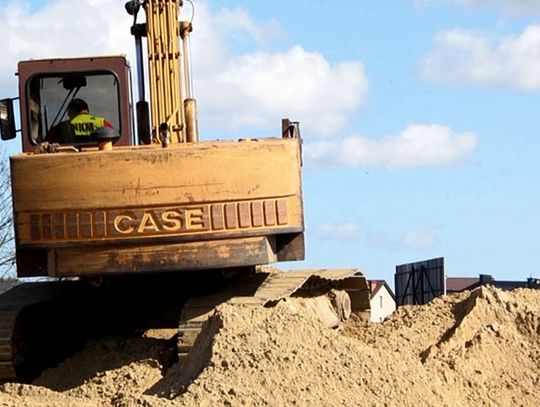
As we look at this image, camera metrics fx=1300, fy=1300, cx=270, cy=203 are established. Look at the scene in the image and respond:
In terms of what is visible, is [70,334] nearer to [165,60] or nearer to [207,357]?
[165,60]

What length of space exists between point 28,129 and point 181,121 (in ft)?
4.50

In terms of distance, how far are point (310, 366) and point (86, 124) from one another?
3948 mm

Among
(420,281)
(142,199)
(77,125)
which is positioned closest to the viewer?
(142,199)

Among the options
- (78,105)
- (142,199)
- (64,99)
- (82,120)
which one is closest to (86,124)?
(82,120)

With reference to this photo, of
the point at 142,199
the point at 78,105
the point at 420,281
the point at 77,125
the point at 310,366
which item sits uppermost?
the point at 78,105

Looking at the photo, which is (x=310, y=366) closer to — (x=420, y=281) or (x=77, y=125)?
(x=77, y=125)

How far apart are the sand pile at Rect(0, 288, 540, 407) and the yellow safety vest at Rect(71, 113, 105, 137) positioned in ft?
6.10

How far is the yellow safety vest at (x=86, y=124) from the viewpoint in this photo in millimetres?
11492

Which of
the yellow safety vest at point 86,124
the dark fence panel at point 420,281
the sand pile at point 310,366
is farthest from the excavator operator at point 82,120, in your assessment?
the dark fence panel at point 420,281

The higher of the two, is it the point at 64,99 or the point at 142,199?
the point at 64,99

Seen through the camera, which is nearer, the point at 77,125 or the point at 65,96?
the point at 77,125

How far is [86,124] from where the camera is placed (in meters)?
11.5

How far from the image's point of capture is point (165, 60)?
1158 centimetres

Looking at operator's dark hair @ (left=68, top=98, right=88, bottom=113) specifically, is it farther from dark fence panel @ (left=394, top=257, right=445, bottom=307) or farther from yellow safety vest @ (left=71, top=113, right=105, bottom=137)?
dark fence panel @ (left=394, top=257, right=445, bottom=307)
